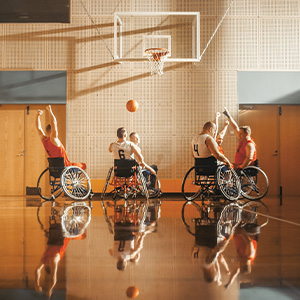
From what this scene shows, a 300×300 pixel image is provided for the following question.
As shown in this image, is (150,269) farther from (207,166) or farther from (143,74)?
(143,74)

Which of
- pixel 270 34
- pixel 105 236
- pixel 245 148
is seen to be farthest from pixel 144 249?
pixel 270 34

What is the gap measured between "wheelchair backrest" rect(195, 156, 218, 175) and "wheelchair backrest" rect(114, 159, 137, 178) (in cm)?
103

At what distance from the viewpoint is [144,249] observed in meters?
2.79

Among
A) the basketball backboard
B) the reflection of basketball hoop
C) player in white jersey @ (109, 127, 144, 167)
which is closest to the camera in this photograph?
player in white jersey @ (109, 127, 144, 167)

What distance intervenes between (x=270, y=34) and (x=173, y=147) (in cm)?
318

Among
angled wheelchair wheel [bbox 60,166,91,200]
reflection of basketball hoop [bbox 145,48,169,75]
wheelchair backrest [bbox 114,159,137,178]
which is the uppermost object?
reflection of basketball hoop [bbox 145,48,169,75]

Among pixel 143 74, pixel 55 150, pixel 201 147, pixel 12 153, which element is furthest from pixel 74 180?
pixel 143 74

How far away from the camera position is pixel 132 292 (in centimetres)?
183

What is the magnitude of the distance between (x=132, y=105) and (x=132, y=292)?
6574 millimetres

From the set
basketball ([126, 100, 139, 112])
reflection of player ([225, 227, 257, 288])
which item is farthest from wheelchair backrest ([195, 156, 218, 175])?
basketball ([126, 100, 139, 112])

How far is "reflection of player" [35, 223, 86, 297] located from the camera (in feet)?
6.61

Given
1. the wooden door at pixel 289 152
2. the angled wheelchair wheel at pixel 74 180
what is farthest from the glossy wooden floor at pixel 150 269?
the wooden door at pixel 289 152

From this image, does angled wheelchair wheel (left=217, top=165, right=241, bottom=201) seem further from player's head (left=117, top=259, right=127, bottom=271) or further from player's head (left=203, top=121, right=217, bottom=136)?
player's head (left=117, top=259, right=127, bottom=271)

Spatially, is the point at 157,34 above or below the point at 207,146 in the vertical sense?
above
